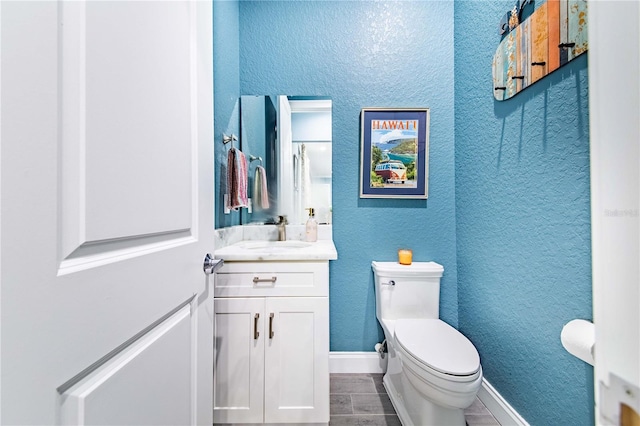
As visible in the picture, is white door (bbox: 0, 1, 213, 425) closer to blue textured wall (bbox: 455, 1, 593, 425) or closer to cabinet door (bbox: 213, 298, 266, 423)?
cabinet door (bbox: 213, 298, 266, 423)

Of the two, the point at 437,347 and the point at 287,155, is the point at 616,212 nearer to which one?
the point at 437,347

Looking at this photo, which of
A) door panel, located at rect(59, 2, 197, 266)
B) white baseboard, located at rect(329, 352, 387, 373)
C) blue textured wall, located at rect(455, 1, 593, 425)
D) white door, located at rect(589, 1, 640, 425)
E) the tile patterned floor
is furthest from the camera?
white baseboard, located at rect(329, 352, 387, 373)

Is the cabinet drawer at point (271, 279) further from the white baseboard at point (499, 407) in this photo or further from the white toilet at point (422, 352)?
the white baseboard at point (499, 407)

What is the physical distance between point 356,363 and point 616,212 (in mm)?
1721

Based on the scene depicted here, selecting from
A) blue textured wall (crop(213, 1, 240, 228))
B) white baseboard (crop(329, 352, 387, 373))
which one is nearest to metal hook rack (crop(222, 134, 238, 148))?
blue textured wall (crop(213, 1, 240, 228))

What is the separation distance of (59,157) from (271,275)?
88 cm

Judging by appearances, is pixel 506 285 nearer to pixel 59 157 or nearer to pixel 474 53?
pixel 474 53

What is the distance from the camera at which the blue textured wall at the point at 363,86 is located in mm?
1649

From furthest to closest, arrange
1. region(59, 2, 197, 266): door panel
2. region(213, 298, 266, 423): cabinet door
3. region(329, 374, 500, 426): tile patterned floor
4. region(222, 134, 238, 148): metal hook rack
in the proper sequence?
region(222, 134, 238, 148): metal hook rack < region(329, 374, 500, 426): tile patterned floor < region(213, 298, 266, 423): cabinet door < region(59, 2, 197, 266): door panel

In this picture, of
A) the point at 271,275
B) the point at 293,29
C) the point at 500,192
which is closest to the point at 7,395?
the point at 271,275

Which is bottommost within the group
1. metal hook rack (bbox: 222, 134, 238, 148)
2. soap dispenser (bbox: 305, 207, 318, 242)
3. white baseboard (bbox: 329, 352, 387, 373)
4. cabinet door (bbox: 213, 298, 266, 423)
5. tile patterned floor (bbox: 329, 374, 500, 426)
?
tile patterned floor (bbox: 329, 374, 500, 426)

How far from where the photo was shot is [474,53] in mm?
1473

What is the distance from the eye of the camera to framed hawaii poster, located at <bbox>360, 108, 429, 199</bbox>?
164 centimetres

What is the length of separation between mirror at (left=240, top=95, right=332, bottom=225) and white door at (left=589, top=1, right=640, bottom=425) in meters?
1.43
